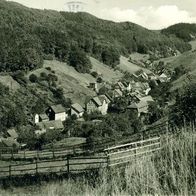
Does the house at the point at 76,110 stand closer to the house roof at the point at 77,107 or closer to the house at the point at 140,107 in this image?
the house roof at the point at 77,107

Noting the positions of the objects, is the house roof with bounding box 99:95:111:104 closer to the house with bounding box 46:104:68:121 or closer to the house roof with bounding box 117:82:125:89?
the house with bounding box 46:104:68:121

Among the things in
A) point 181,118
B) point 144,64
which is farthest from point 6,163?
point 144,64

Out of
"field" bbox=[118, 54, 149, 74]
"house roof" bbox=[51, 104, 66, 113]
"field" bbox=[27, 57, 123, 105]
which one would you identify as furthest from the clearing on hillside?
"house roof" bbox=[51, 104, 66, 113]

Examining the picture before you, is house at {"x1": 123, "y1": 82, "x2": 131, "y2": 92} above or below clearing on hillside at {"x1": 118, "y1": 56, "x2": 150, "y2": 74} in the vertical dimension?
below

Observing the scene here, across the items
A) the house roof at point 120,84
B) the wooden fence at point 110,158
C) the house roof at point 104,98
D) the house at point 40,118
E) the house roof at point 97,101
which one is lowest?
the wooden fence at point 110,158

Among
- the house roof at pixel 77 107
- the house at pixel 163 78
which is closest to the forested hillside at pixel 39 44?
the house at pixel 163 78

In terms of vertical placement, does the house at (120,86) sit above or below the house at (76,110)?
above

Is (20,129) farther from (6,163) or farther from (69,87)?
(6,163)

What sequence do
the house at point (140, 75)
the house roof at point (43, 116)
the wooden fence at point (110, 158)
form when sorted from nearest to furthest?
the wooden fence at point (110, 158), the house roof at point (43, 116), the house at point (140, 75)

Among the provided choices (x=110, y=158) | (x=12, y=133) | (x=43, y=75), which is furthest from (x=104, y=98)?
(x=110, y=158)
